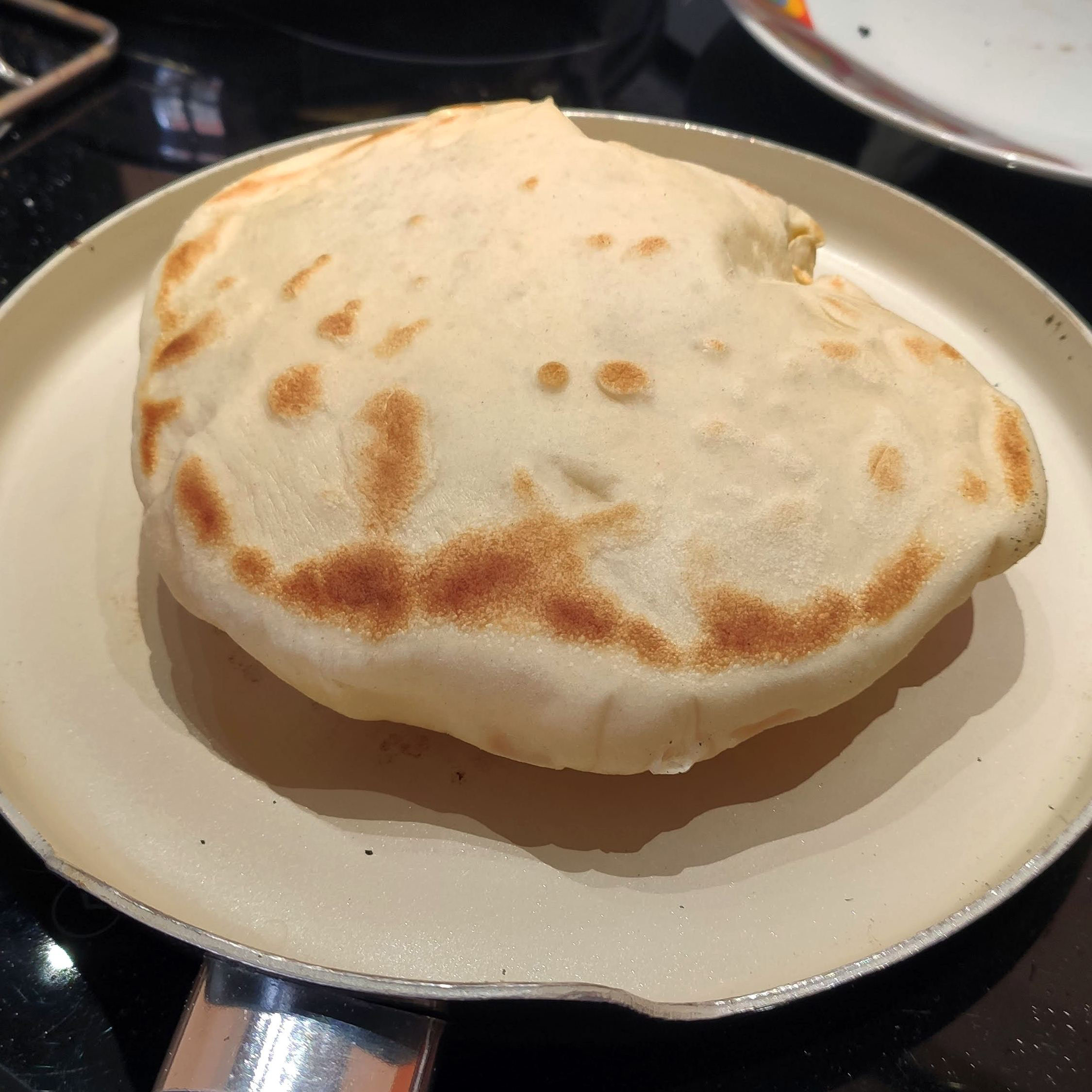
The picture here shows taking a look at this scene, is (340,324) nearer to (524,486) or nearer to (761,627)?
(524,486)

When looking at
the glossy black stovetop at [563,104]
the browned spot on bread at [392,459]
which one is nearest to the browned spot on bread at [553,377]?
the browned spot on bread at [392,459]

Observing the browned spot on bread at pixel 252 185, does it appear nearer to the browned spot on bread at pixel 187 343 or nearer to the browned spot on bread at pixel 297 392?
the browned spot on bread at pixel 187 343

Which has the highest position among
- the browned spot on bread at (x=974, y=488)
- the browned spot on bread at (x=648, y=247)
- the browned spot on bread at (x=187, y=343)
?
the browned spot on bread at (x=648, y=247)

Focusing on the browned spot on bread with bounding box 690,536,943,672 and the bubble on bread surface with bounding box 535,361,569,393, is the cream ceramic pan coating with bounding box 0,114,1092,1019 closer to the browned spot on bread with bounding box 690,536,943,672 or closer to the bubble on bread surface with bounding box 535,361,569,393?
the browned spot on bread with bounding box 690,536,943,672

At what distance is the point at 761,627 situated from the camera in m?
0.69

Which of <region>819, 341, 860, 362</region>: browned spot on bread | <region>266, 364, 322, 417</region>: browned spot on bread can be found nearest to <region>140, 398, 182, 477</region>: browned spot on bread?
<region>266, 364, 322, 417</region>: browned spot on bread

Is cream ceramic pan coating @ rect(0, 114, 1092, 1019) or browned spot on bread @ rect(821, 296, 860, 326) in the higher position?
browned spot on bread @ rect(821, 296, 860, 326)

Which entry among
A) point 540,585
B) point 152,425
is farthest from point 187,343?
point 540,585

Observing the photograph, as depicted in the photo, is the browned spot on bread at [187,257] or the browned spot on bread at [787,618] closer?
the browned spot on bread at [787,618]

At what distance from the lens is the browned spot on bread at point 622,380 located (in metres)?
0.75

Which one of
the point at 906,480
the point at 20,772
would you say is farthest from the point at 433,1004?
the point at 906,480

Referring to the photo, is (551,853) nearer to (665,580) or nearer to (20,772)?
(665,580)

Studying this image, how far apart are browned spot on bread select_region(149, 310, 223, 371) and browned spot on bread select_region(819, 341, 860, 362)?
1.96ft

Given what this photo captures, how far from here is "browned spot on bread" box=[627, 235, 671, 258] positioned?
2.70ft
